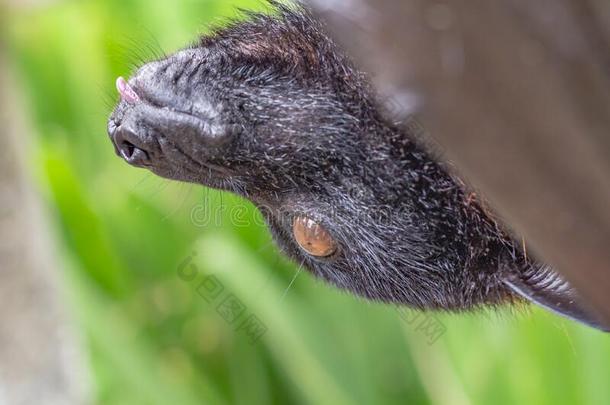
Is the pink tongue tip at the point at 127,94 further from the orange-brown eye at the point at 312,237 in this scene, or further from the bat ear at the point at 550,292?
the bat ear at the point at 550,292

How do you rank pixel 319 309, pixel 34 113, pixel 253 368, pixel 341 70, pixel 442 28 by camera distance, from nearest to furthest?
pixel 442 28 → pixel 341 70 → pixel 319 309 → pixel 253 368 → pixel 34 113

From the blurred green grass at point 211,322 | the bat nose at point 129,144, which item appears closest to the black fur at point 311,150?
the bat nose at point 129,144

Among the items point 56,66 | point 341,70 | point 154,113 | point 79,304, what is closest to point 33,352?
point 79,304

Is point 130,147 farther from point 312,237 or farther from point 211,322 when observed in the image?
point 211,322

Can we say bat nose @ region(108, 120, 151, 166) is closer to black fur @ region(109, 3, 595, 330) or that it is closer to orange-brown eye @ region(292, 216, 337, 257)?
black fur @ region(109, 3, 595, 330)

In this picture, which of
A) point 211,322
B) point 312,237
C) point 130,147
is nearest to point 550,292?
point 312,237

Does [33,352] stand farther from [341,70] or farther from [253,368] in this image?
[341,70]

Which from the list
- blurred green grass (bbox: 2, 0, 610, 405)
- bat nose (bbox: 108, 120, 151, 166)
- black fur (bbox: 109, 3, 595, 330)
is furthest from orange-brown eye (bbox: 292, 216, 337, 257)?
blurred green grass (bbox: 2, 0, 610, 405)
